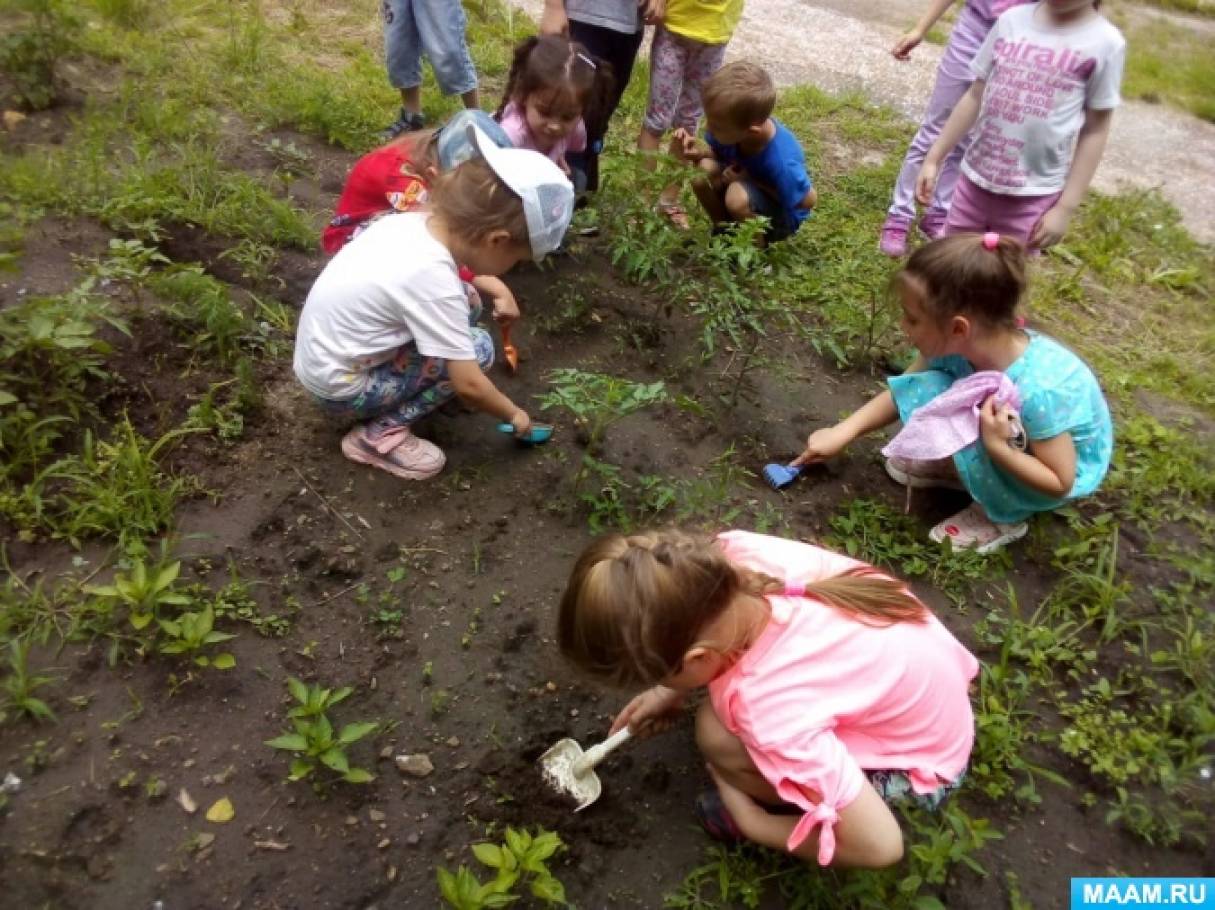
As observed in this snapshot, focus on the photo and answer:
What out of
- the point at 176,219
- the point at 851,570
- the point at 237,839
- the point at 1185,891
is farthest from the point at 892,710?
the point at 176,219

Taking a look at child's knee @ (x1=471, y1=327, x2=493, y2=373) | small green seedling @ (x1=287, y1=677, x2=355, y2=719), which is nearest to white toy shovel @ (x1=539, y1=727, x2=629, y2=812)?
small green seedling @ (x1=287, y1=677, x2=355, y2=719)

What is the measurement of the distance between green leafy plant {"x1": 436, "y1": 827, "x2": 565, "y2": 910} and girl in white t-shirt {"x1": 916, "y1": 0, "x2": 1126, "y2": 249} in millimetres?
2778

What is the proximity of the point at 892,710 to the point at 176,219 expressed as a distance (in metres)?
3.04

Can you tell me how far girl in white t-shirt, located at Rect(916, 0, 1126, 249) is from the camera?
285 cm

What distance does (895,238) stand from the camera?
4.02m

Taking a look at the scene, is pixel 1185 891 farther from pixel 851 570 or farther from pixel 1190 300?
pixel 1190 300

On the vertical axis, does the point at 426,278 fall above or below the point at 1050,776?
above

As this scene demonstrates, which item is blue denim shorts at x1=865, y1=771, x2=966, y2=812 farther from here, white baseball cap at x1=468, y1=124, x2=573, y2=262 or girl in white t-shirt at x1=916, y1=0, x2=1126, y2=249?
girl in white t-shirt at x1=916, y1=0, x2=1126, y2=249

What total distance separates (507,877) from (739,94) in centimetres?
290

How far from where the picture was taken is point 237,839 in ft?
5.65

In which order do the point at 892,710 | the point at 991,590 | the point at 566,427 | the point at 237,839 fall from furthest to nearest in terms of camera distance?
the point at 566,427 → the point at 991,590 → the point at 237,839 → the point at 892,710

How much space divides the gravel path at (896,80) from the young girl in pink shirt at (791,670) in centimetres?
459

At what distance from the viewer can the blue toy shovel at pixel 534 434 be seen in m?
2.62

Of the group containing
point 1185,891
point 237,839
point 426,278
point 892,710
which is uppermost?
point 426,278
